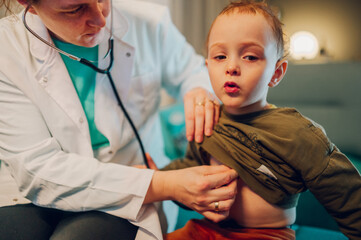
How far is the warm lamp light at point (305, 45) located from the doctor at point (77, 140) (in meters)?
2.02

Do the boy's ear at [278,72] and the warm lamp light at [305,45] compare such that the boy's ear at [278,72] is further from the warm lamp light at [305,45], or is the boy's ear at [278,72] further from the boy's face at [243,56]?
the warm lamp light at [305,45]

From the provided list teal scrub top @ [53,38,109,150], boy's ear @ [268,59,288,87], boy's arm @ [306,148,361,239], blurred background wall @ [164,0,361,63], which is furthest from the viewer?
blurred background wall @ [164,0,361,63]

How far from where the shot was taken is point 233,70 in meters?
0.65

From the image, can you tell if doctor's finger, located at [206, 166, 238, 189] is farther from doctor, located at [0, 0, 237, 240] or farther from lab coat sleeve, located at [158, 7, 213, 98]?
lab coat sleeve, located at [158, 7, 213, 98]

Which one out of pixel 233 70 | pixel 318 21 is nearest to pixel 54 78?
pixel 233 70

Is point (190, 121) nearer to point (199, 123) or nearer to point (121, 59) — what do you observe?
point (199, 123)

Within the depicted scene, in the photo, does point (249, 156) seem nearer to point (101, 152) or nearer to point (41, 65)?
point (101, 152)

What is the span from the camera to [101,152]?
2.99ft

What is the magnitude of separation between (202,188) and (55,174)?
1.25 ft

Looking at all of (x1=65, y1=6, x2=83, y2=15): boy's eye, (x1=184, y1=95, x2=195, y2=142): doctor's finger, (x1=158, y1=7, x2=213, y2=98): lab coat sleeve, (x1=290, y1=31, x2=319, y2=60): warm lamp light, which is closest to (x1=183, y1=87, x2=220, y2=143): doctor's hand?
(x1=184, y1=95, x2=195, y2=142): doctor's finger

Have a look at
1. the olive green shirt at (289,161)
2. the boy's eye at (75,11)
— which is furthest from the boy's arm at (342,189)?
the boy's eye at (75,11)

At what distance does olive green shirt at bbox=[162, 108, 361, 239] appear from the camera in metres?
0.63

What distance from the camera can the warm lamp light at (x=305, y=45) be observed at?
254cm

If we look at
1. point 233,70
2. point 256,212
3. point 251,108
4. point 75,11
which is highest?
point 75,11
